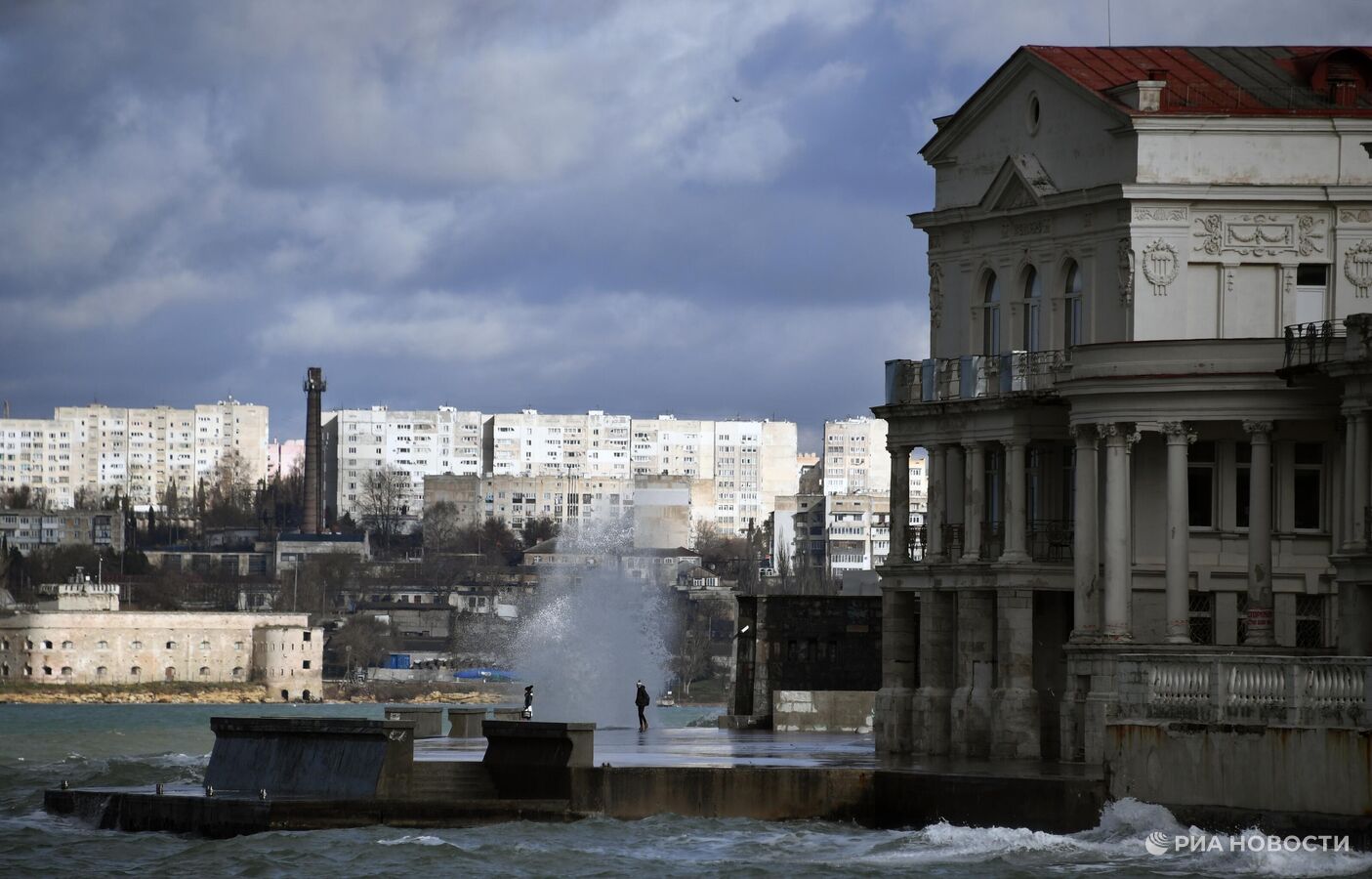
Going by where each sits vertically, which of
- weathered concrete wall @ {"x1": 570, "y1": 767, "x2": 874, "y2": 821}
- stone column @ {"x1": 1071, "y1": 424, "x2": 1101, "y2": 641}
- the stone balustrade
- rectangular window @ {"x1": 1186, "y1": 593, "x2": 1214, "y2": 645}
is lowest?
weathered concrete wall @ {"x1": 570, "y1": 767, "x2": 874, "y2": 821}

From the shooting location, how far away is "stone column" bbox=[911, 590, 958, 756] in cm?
4928

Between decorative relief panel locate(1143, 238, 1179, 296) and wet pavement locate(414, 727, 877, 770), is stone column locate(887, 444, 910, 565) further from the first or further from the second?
decorative relief panel locate(1143, 238, 1179, 296)

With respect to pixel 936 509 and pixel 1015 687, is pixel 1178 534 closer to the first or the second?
pixel 1015 687

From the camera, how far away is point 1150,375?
4359 centimetres

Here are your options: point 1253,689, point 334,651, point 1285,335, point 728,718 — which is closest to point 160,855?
point 1253,689

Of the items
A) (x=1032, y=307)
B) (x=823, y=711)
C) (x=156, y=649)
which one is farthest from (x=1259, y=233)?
(x=156, y=649)

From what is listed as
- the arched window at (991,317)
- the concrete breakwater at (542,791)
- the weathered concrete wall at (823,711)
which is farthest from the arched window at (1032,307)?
the weathered concrete wall at (823,711)

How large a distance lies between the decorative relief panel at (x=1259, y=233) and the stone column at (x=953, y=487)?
649 centimetres

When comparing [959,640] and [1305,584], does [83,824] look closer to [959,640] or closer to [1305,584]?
[959,640]

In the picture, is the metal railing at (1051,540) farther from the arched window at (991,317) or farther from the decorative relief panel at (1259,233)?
the decorative relief panel at (1259,233)

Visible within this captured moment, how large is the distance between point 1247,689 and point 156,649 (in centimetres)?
14350

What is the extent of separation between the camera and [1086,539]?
4525cm

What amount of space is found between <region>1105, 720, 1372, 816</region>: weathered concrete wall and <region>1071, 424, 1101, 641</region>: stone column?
20.8 feet

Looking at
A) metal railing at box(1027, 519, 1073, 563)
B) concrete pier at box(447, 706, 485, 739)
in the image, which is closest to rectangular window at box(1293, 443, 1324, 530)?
metal railing at box(1027, 519, 1073, 563)
